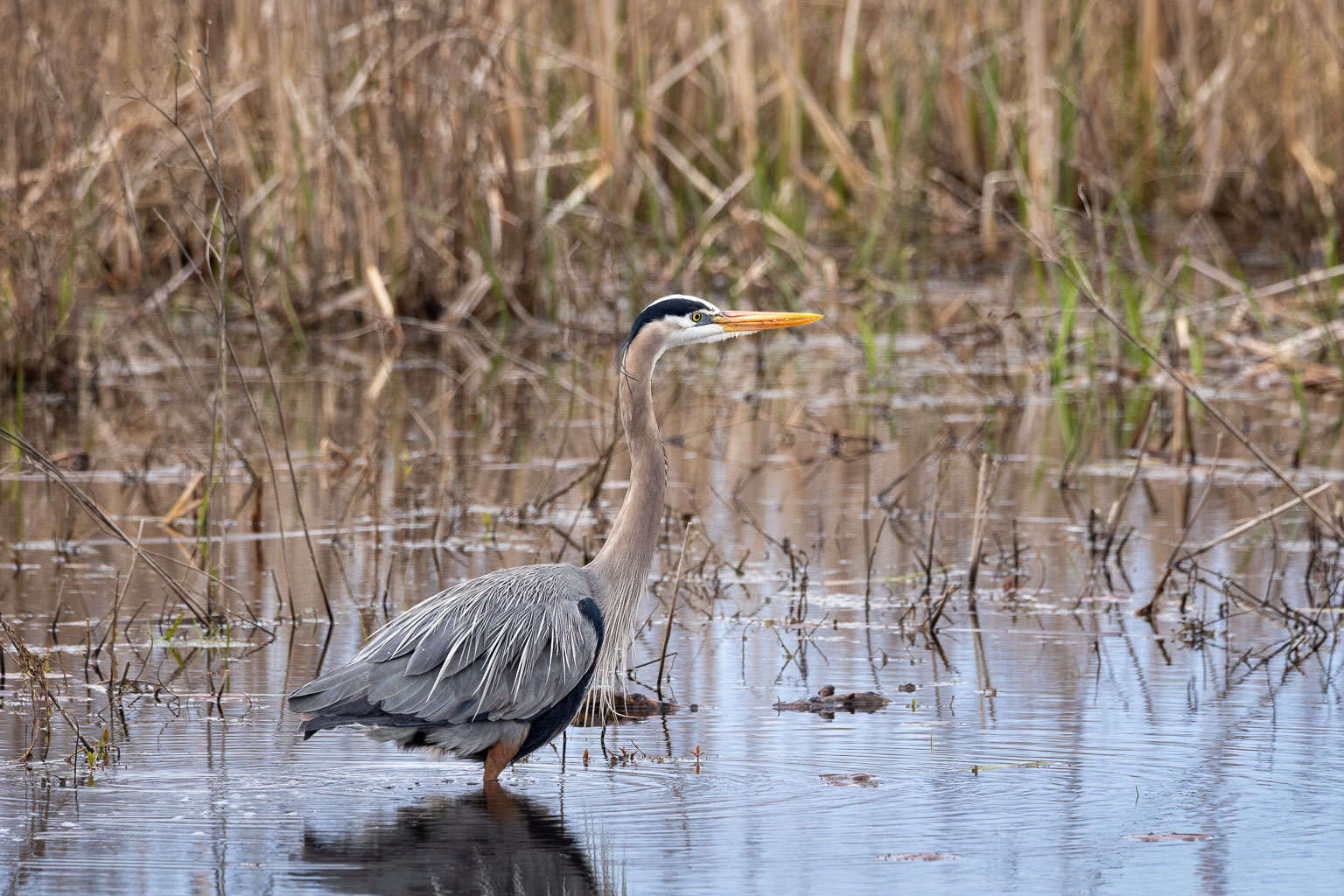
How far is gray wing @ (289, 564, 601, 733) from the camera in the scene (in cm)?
457

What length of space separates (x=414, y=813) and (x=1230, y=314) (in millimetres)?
8656

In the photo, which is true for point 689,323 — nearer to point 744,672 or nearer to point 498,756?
point 744,672

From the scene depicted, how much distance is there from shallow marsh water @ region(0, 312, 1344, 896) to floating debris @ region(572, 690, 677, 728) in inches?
3.7

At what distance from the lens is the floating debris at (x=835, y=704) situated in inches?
206

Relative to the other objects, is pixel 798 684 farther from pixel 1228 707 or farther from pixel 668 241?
pixel 668 241

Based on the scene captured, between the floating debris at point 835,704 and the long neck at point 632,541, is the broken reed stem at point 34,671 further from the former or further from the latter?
the floating debris at point 835,704

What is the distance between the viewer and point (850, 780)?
4.63m

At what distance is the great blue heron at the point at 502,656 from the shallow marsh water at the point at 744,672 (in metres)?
0.15

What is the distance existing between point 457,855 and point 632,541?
1.30 metres

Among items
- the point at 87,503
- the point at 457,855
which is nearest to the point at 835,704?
the point at 457,855

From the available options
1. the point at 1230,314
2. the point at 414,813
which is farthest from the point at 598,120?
the point at 414,813

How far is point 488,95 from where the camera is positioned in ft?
36.2

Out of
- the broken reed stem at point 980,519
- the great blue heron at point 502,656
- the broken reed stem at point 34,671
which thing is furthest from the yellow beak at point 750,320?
the broken reed stem at point 34,671

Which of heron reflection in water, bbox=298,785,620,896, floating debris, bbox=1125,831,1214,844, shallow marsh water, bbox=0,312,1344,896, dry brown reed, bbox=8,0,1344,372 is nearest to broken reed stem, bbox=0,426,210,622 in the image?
shallow marsh water, bbox=0,312,1344,896
